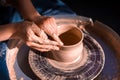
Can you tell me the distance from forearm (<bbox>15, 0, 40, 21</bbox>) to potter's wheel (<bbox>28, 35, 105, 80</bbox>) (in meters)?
0.24

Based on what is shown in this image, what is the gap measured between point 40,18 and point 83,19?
0.28 m

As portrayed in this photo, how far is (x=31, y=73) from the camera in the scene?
113 cm

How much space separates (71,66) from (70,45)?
4.3 inches

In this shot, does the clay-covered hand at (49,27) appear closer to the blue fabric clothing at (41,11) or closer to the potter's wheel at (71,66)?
the potter's wheel at (71,66)

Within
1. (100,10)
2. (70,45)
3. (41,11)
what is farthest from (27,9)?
(100,10)

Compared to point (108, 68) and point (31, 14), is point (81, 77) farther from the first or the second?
point (31, 14)

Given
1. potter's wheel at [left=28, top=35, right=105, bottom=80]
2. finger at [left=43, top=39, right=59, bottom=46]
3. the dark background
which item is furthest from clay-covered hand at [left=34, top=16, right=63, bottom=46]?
the dark background

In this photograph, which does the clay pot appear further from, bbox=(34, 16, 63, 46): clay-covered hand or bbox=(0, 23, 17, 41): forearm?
bbox=(0, 23, 17, 41): forearm

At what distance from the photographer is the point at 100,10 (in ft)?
7.72

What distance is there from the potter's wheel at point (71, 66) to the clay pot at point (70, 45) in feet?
0.11

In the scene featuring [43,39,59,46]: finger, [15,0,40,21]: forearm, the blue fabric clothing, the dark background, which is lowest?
the dark background

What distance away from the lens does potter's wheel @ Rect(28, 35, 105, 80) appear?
1.08m

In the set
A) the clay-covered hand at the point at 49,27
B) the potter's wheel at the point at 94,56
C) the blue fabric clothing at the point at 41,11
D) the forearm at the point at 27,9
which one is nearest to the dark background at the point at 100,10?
the blue fabric clothing at the point at 41,11

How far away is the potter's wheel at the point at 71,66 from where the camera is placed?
1.08 metres
